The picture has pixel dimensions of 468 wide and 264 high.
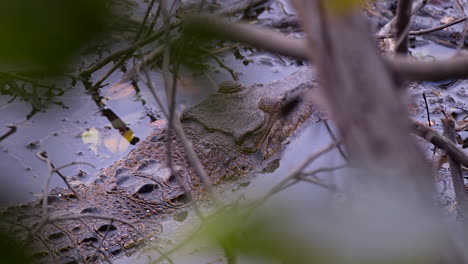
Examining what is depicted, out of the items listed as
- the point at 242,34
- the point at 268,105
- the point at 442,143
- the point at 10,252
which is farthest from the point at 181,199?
the point at 10,252

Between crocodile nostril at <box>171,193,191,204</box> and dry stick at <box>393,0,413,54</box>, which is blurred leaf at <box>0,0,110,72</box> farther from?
crocodile nostril at <box>171,193,191,204</box>

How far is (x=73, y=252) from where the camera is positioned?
253 centimetres

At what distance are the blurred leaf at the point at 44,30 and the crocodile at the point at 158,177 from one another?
2.24 metres

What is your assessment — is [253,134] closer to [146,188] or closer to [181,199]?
[181,199]

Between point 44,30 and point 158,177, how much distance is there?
2846mm

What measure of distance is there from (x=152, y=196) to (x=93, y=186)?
0.40m

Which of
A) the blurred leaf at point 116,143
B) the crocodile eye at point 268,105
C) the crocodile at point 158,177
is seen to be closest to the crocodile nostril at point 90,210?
the crocodile at point 158,177

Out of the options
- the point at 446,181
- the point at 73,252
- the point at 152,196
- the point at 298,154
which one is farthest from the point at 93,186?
the point at 446,181

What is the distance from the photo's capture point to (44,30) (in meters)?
0.32

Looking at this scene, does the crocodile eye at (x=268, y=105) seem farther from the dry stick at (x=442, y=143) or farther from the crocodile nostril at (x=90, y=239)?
the dry stick at (x=442, y=143)

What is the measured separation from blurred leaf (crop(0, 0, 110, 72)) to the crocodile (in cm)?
224

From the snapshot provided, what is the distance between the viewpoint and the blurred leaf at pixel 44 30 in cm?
32

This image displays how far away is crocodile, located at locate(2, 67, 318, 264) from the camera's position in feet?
8.63

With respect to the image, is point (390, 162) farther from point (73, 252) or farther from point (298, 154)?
point (298, 154)
